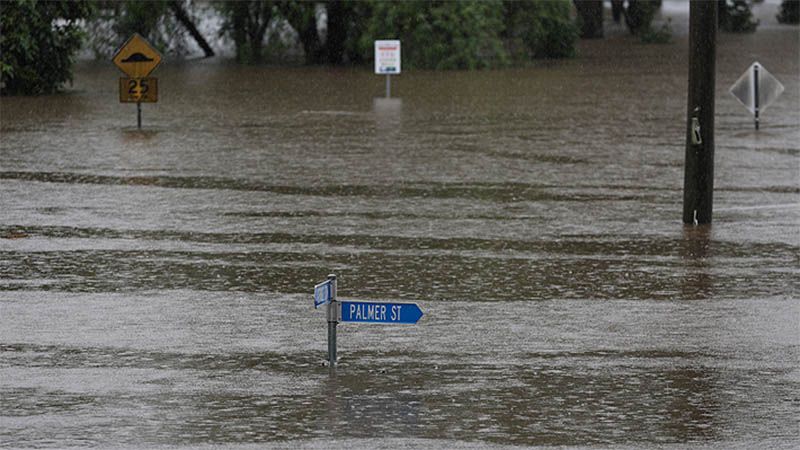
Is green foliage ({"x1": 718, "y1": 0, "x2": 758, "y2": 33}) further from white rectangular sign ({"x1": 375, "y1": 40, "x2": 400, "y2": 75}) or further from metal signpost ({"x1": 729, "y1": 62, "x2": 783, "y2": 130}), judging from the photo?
metal signpost ({"x1": 729, "y1": 62, "x2": 783, "y2": 130})

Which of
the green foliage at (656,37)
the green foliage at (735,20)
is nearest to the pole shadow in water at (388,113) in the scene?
the green foliage at (656,37)

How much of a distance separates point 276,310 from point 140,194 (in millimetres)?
6724

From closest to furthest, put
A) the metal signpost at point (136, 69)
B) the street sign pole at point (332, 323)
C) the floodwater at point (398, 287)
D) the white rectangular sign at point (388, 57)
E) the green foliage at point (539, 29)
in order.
Answer: the floodwater at point (398, 287)
the street sign pole at point (332, 323)
the metal signpost at point (136, 69)
the white rectangular sign at point (388, 57)
the green foliage at point (539, 29)

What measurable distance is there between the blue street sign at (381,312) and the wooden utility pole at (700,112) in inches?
270

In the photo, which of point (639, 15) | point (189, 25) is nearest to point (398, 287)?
point (189, 25)

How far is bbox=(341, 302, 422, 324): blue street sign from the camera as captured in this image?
951cm

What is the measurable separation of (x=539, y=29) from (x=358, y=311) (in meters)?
41.5

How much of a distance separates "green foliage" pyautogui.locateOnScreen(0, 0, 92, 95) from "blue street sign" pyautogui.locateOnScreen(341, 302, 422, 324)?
26.0 meters

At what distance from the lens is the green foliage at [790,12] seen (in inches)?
2714

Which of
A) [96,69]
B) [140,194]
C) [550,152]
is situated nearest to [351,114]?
[550,152]

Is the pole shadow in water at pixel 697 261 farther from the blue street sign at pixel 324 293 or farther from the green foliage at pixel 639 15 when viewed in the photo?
the green foliage at pixel 639 15

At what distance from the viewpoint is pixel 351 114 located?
30.1 m

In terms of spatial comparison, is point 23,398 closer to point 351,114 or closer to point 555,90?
point 351,114

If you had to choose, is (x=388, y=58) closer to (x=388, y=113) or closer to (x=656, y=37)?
(x=388, y=113)
